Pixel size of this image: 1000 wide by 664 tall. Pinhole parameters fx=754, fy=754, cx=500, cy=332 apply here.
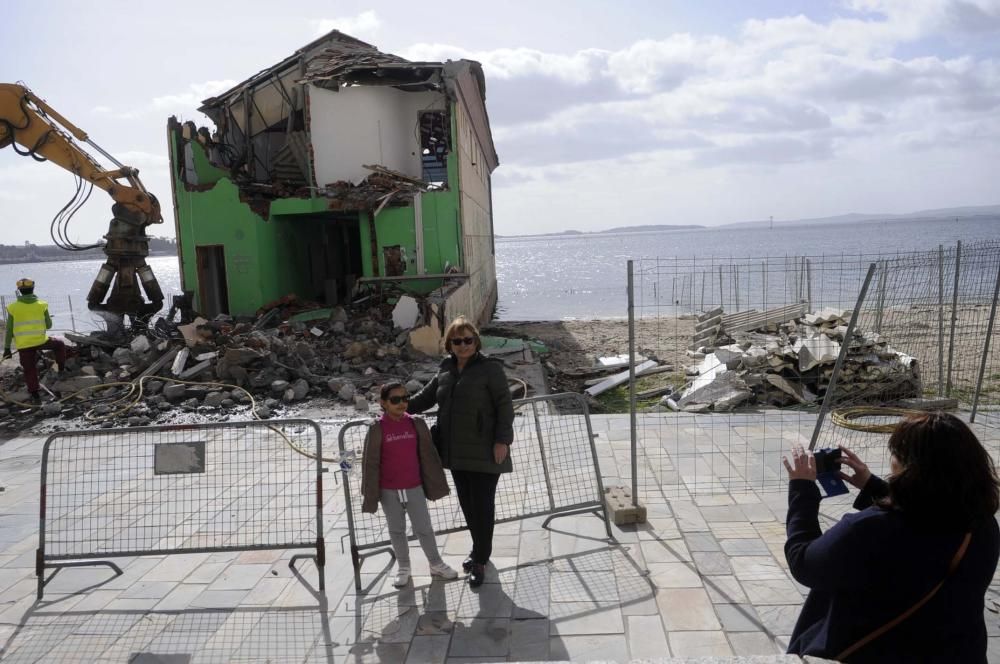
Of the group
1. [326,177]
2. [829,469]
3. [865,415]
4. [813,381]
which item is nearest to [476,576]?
[829,469]

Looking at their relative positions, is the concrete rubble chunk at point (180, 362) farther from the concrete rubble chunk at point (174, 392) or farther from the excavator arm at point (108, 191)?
the excavator arm at point (108, 191)

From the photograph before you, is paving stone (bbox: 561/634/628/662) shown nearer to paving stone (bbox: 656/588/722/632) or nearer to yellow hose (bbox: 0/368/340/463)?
paving stone (bbox: 656/588/722/632)

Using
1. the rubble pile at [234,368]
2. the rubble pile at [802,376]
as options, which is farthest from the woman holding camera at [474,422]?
the rubble pile at [234,368]

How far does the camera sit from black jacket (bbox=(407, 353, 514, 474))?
4785 millimetres

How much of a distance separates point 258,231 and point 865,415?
14.1 metres

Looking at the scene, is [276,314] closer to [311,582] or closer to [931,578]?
[311,582]

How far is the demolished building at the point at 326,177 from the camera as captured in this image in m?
17.7

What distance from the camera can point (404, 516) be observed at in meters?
4.95

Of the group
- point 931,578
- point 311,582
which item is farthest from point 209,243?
point 931,578

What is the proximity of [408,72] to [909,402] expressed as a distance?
1406 centimetres

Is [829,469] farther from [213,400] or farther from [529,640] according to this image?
[213,400]

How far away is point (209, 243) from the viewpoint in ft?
60.0

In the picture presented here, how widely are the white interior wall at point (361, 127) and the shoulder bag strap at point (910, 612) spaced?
60.5 feet

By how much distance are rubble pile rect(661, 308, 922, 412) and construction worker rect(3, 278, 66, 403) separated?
32.2 feet
